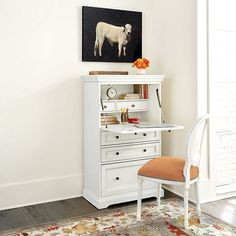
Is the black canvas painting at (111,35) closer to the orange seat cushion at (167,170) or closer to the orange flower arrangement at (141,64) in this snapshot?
the orange flower arrangement at (141,64)

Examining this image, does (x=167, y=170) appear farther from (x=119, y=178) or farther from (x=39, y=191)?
(x=39, y=191)

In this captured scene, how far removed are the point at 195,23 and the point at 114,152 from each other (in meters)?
1.46

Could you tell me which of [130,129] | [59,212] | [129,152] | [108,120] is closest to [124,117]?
[108,120]

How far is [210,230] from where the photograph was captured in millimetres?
2764

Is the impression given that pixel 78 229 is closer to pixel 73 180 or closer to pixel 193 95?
pixel 73 180

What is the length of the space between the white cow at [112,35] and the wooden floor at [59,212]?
156 cm

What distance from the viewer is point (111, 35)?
3.70 metres

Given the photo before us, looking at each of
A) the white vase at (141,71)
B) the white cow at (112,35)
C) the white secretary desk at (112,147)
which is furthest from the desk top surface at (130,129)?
the white cow at (112,35)

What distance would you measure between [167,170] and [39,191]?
4.51 ft

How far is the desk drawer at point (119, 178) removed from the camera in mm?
3300

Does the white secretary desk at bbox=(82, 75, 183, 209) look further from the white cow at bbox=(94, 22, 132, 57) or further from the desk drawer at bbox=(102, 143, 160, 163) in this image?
the white cow at bbox=(94, 22, 132, 57)

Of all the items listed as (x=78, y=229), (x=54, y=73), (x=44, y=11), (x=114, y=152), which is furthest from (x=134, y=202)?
(x=44, y=11)

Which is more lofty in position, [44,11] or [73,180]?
[44,11]

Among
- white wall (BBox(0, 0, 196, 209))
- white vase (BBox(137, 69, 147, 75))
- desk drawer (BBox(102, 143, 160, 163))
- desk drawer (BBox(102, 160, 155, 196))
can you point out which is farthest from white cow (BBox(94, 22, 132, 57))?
desk drawer (BBox(102, 160, 155, 196))
